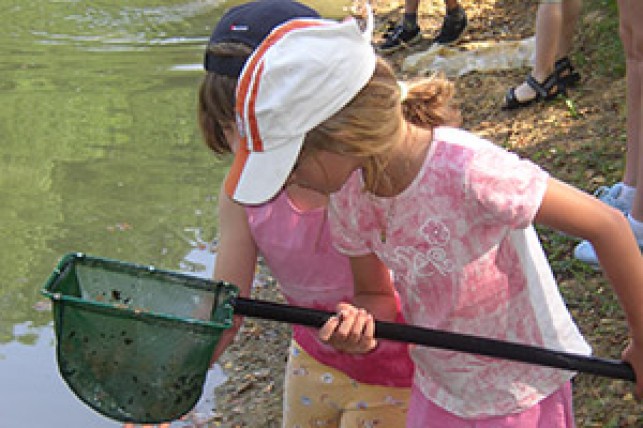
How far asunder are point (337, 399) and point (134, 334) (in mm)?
737

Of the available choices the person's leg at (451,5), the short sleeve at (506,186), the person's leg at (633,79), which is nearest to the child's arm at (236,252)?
the short sleeve at (506,186)

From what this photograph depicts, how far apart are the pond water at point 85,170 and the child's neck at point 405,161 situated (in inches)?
79.2

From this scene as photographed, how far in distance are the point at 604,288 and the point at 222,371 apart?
144cm

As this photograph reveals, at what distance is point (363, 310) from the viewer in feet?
Result: 6.89

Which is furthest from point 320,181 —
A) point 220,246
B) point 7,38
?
point 7,38

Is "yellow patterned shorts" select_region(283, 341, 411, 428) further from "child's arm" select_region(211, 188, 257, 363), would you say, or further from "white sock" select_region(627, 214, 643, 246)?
"white sock" select_region(627, 214, 643, 246)

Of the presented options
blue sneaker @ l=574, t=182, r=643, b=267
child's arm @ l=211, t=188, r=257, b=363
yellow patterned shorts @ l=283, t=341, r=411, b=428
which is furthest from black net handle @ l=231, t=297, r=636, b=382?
blue sneaker @ l=574, t=182, r=643, b=267

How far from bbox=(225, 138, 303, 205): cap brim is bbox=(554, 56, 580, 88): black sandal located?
139 inches

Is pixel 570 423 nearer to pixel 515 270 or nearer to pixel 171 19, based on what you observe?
pixel 515 270

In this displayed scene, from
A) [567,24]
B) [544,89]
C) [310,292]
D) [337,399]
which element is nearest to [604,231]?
[310,292]

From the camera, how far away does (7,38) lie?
786 cm

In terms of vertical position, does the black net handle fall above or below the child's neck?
below

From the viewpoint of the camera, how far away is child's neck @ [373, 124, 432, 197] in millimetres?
2086

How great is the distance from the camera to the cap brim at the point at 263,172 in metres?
1.94
